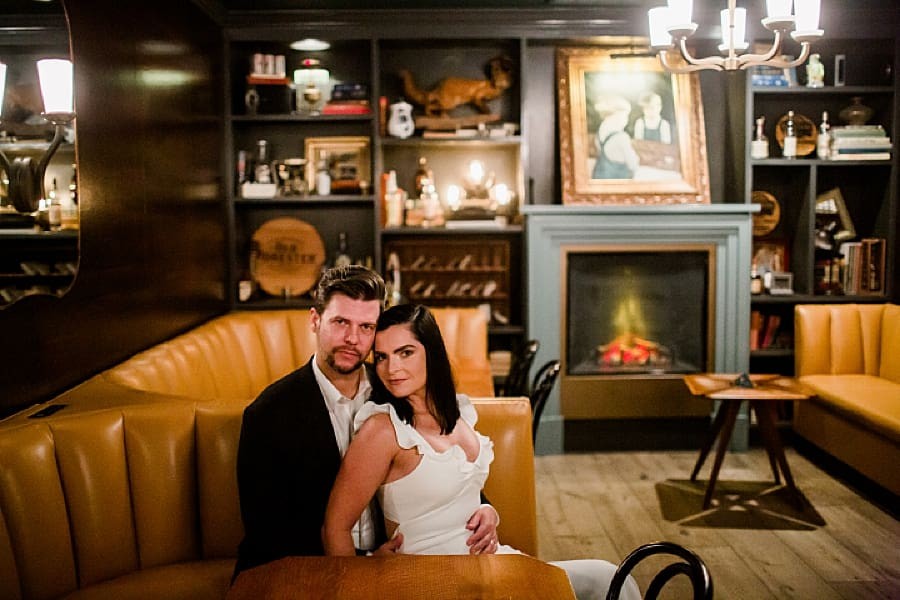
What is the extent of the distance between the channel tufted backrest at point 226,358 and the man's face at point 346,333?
45.5 inches

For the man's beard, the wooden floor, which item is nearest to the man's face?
the man's beard

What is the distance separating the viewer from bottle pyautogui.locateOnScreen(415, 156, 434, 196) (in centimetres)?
545

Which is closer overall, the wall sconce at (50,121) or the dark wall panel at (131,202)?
the wall sconce at (50,121)

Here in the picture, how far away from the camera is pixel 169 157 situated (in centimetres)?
402

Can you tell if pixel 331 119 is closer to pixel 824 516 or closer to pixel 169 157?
pixel 169 157

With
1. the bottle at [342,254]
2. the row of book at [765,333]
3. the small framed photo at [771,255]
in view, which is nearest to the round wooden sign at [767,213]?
the small framed photo at [771,255]

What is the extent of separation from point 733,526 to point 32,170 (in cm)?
321

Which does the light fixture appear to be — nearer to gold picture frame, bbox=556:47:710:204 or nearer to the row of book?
gold picture frame, bbox=556:47:710:204

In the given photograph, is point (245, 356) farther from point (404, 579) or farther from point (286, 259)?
point (404, 579)

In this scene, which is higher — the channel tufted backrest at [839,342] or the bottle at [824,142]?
the bottle at [824,142]

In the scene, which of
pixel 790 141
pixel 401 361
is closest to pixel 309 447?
pixel 401 361

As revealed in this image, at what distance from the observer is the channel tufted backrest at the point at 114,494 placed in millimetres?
2021

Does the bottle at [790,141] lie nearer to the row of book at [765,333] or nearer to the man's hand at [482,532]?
the row of book at [765,333]

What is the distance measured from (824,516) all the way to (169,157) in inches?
140
